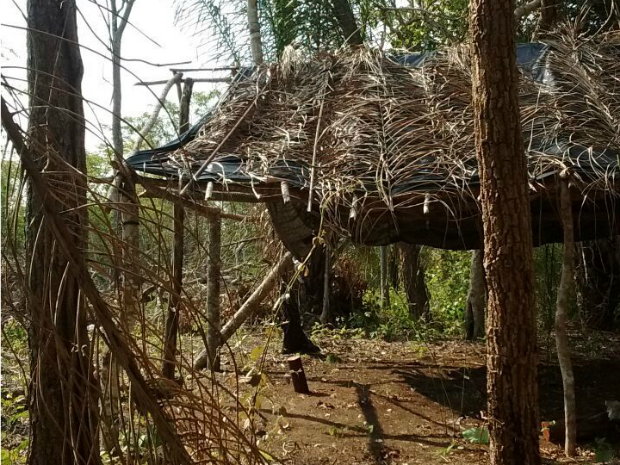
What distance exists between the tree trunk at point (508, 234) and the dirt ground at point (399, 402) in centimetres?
112

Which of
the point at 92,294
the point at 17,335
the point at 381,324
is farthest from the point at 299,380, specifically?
the point at 92,294

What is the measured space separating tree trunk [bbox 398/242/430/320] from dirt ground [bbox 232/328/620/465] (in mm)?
2009

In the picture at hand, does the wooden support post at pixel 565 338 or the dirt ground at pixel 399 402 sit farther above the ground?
the wooden support post at pixel 565 338

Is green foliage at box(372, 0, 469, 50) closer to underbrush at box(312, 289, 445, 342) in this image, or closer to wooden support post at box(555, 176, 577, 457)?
underbrush at box(312, 289, 445, 342)

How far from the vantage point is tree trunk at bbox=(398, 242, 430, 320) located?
36.2 ft

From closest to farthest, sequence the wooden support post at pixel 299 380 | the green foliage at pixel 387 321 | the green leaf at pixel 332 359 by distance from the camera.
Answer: the wooden support post at pixel 299 380 < the green leaf at pixel 332 359 < the green foliage at pixel 387 321

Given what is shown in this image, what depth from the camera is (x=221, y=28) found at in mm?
10555

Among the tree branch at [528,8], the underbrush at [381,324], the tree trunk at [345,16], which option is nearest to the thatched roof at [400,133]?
the tree branch at [528,8]

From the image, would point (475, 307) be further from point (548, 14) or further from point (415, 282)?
point (548, 14)

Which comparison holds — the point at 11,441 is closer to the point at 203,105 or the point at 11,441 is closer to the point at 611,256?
the point at 611,256

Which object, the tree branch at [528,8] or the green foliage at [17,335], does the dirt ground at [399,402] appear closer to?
the green foliage at [17,335]

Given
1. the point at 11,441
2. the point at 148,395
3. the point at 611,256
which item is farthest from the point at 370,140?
the point at 611,256

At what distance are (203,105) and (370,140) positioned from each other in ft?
Answer: 59.1

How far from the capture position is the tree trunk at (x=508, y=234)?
359 centimetres
